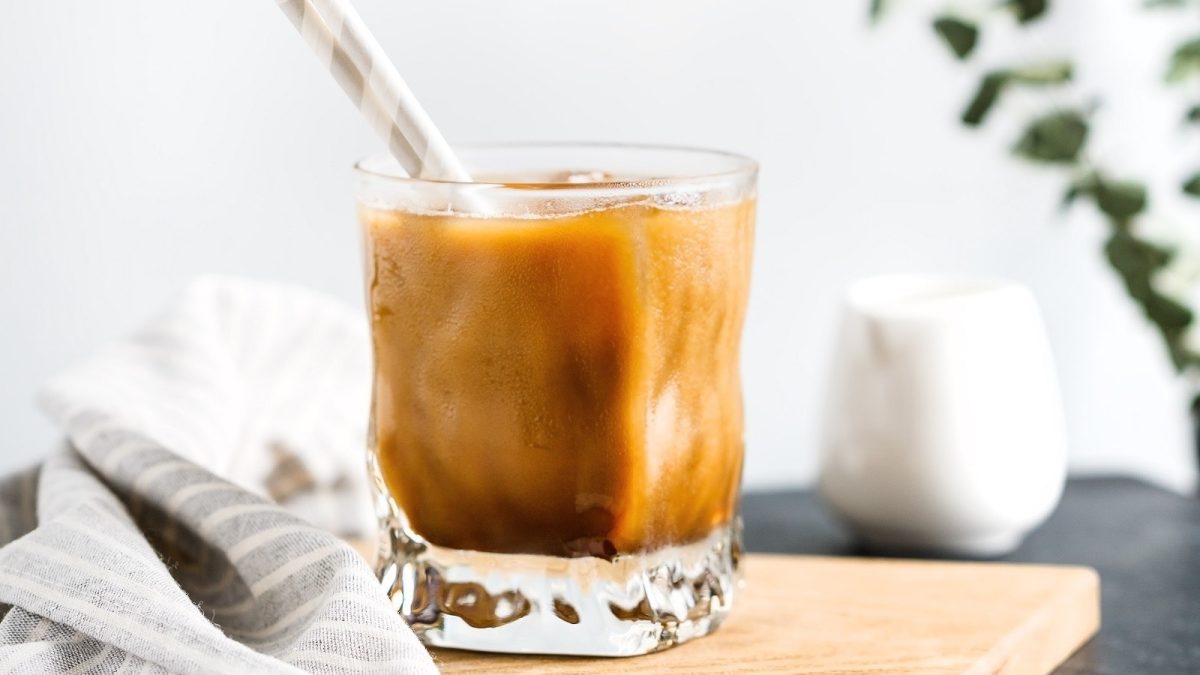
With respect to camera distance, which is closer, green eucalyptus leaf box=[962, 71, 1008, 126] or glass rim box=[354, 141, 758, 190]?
glass rim box=[354, 141, 758, 190]

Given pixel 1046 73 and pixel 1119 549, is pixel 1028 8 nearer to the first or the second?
pixel 1046 73

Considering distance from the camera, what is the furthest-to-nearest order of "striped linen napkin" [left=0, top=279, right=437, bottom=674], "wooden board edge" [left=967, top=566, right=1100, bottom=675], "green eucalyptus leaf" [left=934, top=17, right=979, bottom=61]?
"green eucalyptus leaf" [left=934, top=17, right=979, bottom=61]
"wooden board edge" [left=967, top=566, right=1100, bottom=675]
"striped linen napkin" [left=0, top=279, right=437, bottom=674]

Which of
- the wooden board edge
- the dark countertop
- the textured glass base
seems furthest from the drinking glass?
the dark countertop

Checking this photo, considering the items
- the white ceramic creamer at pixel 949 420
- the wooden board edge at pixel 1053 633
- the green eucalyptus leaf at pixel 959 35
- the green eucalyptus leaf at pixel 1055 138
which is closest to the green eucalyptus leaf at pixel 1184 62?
the green eucalyptus leaf at pixel 1055 138

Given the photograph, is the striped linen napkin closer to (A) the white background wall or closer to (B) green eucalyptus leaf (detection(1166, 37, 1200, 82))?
(A) the white background wall

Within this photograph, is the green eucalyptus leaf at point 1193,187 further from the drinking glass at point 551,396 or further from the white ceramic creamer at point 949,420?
the drinking glass at point 551,396

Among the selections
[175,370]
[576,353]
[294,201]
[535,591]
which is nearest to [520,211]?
[576,353]

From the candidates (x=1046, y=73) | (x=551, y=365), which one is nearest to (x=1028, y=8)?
(x=1046, y=73)
